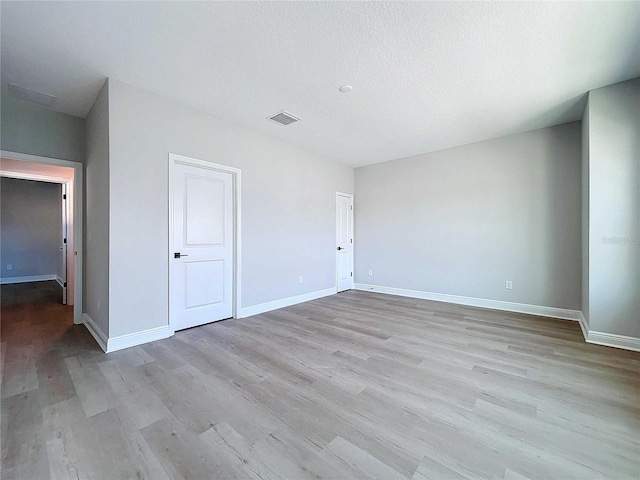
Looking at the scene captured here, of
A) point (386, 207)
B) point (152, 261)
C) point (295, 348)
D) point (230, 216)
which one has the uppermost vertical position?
point (386, 207)

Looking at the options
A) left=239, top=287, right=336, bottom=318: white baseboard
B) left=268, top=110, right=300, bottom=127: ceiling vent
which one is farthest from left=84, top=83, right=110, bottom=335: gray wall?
left=268, top=110, right=300, bottom=127: ceiling vent

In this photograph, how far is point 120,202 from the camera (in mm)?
2766

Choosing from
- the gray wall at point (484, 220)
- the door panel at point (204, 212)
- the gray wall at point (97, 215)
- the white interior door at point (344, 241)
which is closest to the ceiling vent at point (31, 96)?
the gray wall at point (97, 215)

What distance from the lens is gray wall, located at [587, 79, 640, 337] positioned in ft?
9.03

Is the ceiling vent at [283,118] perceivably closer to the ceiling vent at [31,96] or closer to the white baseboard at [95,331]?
the ceiling vent at [31,96]

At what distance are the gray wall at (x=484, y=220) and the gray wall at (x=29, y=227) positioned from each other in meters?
8.50

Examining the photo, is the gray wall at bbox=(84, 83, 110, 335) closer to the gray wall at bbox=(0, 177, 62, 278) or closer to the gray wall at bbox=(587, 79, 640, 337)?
the gray wall at bbox=(587, 79, 640, 337)

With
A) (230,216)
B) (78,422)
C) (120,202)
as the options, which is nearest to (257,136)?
(230,216)

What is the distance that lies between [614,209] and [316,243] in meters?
4.01

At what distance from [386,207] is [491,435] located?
453 cm

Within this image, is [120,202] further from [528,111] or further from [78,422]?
[528,111]

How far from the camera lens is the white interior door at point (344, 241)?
5746 mm

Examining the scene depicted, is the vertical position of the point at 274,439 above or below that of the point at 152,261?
below

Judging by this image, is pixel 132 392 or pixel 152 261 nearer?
pixel 132 392
